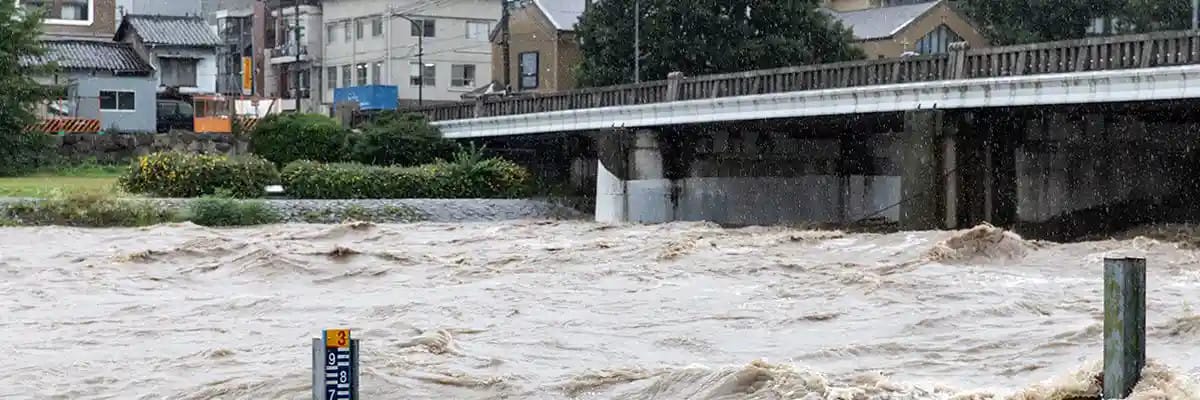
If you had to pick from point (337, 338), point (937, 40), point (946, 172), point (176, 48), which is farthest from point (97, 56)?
point (337, 338)

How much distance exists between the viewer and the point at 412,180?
56000 mm

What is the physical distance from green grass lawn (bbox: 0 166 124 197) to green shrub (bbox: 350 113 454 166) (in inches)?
304

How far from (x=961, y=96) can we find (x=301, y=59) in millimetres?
63713

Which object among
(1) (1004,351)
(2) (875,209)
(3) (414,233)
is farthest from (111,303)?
(2) (875,209)

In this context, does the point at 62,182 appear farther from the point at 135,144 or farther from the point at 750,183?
the point at 750,183

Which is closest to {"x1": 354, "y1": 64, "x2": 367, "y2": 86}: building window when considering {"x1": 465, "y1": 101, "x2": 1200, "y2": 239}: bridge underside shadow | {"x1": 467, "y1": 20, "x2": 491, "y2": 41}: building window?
{"x1": 467, "y1": 20, "x2": 491, "y2": 41}: building window

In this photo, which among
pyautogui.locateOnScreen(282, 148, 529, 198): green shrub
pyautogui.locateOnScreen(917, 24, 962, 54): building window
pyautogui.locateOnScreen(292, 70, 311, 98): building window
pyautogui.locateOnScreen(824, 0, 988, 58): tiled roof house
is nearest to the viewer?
pyautogui.locateOnScreen(282, 148, 529, 198): green shrub

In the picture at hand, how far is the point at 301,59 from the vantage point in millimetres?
100562

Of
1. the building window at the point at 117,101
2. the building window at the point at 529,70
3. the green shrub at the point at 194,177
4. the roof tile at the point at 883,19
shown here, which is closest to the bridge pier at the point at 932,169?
the green shrub at the point at 194,177

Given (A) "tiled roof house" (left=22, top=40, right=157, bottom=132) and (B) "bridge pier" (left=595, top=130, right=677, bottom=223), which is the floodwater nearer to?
(B) "bridge pier" (left=595, top=130, right=677, bottom=223)

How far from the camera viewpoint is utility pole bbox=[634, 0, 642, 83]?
66.1 meters

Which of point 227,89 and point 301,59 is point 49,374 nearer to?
point 301,59

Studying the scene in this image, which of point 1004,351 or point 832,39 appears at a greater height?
point 832,39

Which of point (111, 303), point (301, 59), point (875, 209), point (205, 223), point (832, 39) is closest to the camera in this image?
point (111, 303)
